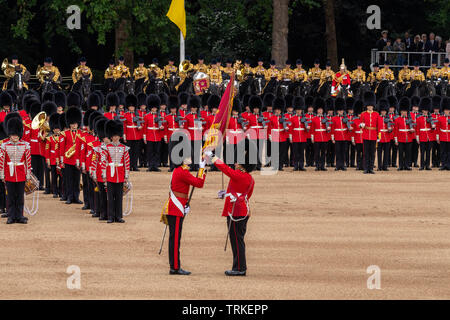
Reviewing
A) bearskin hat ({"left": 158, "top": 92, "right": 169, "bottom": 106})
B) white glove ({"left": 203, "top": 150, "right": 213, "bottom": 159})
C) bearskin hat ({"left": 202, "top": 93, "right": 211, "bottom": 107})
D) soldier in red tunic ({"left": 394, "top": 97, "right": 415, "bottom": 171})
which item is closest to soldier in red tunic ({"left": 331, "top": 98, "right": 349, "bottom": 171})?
soldier in red tunic ({"left": 394, "top": 97, "right": 415, "bottom": 171})

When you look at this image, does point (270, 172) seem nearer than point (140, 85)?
Yes

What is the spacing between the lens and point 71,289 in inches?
448

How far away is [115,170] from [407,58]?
786 inches

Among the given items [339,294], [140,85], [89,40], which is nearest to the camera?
[339,294]

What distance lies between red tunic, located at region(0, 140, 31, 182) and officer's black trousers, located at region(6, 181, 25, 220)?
9 cm

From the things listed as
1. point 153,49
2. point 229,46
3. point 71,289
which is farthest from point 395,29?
point 71,289

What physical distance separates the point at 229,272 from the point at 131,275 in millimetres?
1068

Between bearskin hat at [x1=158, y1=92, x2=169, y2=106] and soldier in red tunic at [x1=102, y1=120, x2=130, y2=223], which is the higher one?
bearskin hat at [x1=158, y1=92, x2=169, y2=106]

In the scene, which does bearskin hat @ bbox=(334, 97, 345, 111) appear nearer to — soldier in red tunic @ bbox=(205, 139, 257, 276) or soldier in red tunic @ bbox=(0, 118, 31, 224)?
soldier in red tunic @ bbox=(0, 118, 31, 224)

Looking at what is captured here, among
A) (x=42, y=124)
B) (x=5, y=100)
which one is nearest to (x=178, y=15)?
(x=5, y=100)

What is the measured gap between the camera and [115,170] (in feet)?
52.3

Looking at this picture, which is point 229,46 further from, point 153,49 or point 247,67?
point 247,67

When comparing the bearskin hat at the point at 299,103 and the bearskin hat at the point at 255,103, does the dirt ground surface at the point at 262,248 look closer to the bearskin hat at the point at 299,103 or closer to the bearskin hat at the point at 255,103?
the bearskin hat at the point at 255,103

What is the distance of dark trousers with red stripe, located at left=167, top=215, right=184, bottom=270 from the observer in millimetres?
12219
